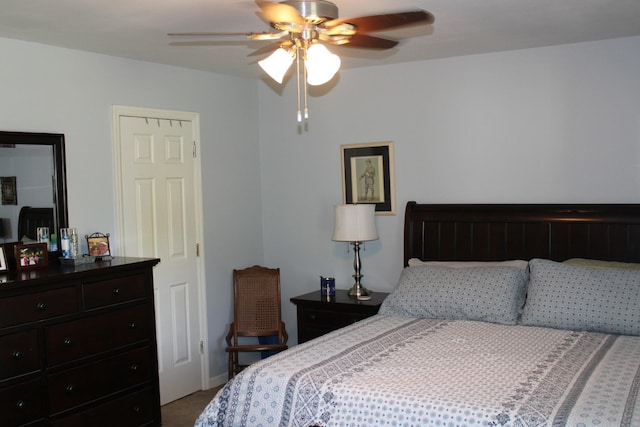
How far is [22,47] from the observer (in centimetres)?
370

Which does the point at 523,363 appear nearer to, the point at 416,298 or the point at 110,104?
the point at 416,298

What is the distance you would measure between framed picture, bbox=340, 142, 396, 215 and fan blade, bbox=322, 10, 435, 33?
2.18 metres

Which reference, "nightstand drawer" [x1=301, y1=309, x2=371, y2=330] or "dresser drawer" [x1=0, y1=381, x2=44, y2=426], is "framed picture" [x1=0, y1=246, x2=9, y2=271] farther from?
"nightstand drawer" [x1=301, y1=309, x2=371, y2=330]

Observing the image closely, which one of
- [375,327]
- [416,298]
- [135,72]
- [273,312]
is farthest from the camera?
[273,312]

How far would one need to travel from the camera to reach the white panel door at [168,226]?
4348mm

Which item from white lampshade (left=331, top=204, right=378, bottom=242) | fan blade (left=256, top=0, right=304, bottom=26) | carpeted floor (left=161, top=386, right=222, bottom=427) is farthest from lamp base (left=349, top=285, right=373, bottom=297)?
fan blade (left=256, top=0, right=304, bottom=26)

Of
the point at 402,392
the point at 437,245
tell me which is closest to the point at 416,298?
the point at 437,245

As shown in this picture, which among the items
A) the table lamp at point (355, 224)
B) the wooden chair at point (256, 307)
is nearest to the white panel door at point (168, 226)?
the wooden chair at point (256, 307)

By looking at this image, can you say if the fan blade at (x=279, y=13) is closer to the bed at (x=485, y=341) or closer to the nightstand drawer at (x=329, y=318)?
the bed at (x=485, y=341)

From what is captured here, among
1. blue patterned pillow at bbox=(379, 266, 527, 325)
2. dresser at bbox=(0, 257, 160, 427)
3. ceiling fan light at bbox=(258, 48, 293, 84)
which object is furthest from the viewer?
blue patterned pillow at bbox=(379, 266, 527, 325)

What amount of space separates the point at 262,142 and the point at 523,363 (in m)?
3.08

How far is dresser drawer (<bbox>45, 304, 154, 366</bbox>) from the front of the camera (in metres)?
3.37

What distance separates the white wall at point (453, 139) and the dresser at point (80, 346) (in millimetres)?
1663

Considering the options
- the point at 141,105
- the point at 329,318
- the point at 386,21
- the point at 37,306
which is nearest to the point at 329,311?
the point at 329,318
